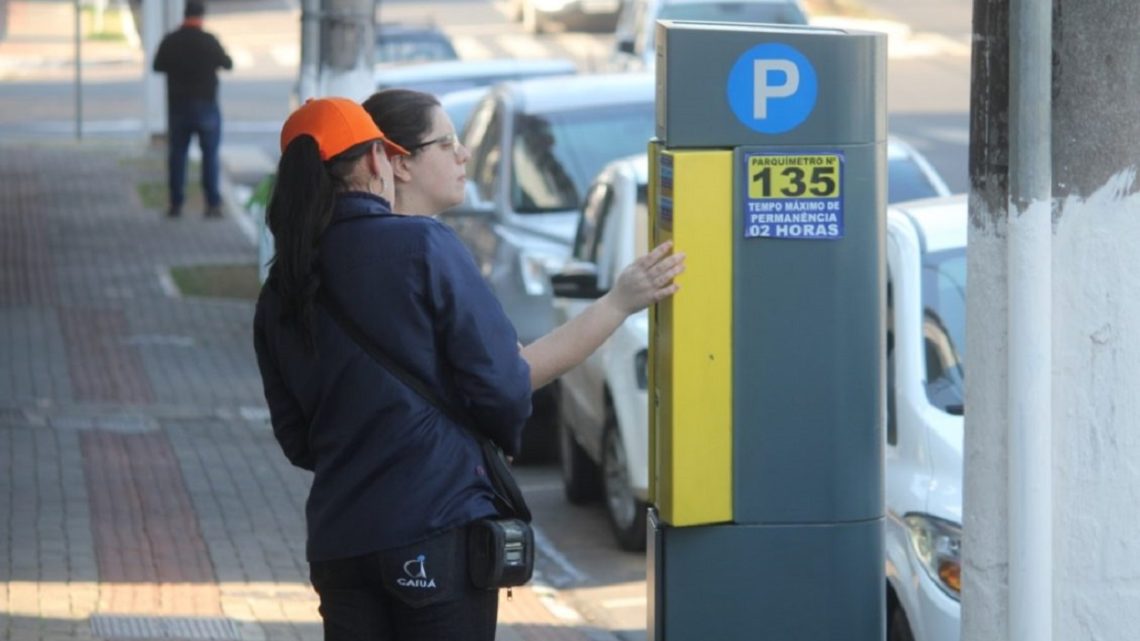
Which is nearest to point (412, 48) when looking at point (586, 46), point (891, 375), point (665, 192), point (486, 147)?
point (486, 147)

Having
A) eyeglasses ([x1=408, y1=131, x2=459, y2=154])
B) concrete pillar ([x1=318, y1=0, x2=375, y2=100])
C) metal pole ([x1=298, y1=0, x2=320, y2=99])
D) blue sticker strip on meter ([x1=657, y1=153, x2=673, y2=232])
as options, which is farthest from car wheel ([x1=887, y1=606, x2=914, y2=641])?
metal pole ([x1=298, y1=0, x2=320, y2=99])

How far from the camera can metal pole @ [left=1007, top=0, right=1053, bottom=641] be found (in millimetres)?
4027

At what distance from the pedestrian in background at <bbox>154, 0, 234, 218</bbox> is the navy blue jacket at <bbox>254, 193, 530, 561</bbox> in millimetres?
16023

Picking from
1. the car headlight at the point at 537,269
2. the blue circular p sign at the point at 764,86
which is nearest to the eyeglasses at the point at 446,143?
the blue circular p sign at the point at 764,86

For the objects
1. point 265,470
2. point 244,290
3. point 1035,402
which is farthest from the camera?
point 244,290

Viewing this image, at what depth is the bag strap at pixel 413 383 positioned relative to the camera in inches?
151

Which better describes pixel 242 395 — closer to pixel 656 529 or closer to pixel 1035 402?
pixel 656 529

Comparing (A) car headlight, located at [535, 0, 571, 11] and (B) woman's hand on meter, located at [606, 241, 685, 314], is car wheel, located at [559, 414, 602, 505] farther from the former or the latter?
(A) car headlight, located at [535, 0, 571, 11]

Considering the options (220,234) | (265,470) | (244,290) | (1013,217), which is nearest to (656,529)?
(1013,217)

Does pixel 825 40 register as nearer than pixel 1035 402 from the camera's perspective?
No

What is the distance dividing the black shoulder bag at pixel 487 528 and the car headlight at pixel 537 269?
22.1ft

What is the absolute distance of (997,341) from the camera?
4.20 m

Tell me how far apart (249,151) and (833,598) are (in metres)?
21.5

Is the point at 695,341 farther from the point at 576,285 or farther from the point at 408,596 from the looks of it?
the point at 576,285
